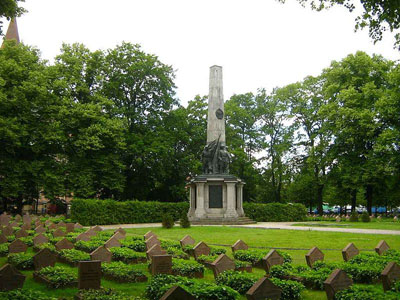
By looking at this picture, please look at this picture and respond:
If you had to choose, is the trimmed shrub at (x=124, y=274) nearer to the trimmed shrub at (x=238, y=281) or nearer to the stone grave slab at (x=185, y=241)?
the trimmed shrub at (x=238, y=281)

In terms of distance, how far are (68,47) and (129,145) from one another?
10363 mm

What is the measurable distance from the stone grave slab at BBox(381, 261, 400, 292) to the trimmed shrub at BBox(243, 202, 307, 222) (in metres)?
25.9

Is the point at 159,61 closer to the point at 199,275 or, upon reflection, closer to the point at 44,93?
the point at 44,93

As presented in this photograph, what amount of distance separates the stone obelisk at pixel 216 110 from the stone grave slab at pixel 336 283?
23.3 metres

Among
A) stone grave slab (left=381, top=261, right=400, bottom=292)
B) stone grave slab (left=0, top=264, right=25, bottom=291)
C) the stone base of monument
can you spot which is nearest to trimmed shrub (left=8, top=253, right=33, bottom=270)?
stone grave slab (left=0, top=264, right=25, bottom=291)

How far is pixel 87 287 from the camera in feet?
22.4

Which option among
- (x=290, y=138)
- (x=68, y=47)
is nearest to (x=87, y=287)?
(x=68, y=47)

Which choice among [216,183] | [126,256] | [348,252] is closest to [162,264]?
[126,256]

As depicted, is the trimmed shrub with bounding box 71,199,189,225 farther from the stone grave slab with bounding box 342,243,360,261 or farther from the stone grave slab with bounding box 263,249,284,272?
the stone grave slab with bounding box 263,249,284,272

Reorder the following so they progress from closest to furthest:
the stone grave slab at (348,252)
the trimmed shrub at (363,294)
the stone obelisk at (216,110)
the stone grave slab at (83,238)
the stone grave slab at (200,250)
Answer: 1. the trimmed shrub at (363,294)
2. the stone grave slab at (348,252)
3. the stone grave slab at (200,250)
4. the stone grave slab at (83,238)
5. the stone obelisk at (216,110)

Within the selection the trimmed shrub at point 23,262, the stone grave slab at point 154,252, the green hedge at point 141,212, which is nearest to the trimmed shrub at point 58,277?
the trimmed shrub at point 23,262

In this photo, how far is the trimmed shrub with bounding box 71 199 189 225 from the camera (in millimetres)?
27317

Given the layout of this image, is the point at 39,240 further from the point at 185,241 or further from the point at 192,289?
the point at 192,289

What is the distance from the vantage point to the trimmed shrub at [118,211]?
27.3 metres
